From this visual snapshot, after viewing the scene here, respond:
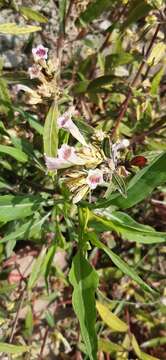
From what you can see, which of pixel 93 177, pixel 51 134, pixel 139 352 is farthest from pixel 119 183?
pixel 139 352

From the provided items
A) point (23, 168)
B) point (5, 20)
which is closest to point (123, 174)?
point (23, 168)

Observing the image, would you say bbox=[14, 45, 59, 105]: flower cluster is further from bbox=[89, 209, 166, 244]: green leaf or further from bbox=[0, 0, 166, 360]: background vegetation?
bbox=[89, 209, 166, 244]: green leaf

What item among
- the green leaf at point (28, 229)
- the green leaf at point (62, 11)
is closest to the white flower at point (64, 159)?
the green leaf at point (28, 229)

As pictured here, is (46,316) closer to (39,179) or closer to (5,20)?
(39,179)

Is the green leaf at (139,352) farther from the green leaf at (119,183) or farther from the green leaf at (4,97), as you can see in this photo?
the green leaf at (4,97)

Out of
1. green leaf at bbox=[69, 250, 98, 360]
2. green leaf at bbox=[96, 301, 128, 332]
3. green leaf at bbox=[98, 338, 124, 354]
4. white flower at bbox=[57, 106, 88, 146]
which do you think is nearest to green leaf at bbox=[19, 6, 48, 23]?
white flower at bbox=[57, 106, 88, 146]

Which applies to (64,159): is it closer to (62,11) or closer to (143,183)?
(143,183)
